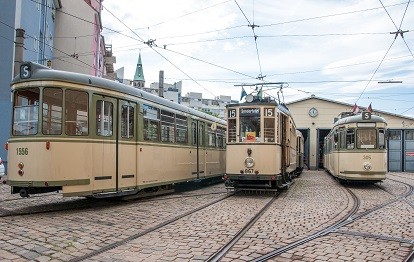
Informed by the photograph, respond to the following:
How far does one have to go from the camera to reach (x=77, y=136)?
355 inches

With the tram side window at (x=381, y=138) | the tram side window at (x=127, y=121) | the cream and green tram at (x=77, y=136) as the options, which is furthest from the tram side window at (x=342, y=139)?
the tram side window at (x=127, y=121)

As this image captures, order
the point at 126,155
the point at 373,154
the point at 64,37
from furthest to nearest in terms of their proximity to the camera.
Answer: the point at 64,37 → the point at 373,154 → the point at 126,155

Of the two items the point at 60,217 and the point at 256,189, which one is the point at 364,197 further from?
the point at 60,217

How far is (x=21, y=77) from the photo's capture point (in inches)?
360

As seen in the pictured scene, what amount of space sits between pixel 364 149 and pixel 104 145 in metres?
11.1

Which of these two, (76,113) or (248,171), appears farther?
(248,171)

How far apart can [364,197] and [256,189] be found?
3572 millimetres

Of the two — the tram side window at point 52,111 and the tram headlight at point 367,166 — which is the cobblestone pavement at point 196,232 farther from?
the tram headlight at point 367,166

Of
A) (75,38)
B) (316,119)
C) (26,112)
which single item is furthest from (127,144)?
(316,119)

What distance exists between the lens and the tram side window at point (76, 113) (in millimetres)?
8969

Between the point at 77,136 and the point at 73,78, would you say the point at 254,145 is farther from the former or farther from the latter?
the point at 73,78

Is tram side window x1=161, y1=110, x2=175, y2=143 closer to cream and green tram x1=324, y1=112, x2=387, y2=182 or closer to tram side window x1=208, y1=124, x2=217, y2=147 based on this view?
tram side window x1=208, y1=124, x2=217, y2=147

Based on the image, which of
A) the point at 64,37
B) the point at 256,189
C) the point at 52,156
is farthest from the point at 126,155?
the point at 64,37

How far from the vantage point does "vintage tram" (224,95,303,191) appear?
12.8 metres
